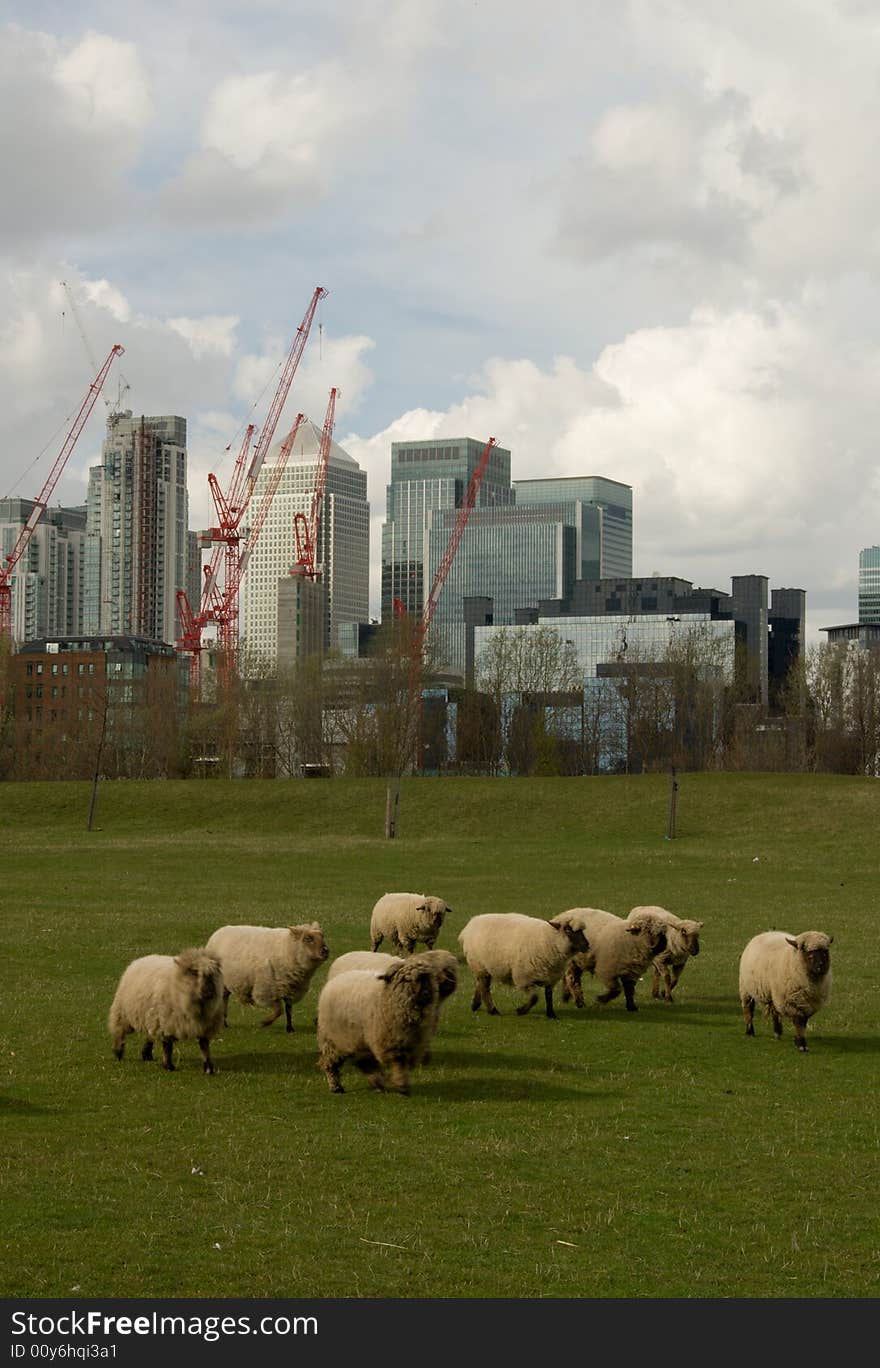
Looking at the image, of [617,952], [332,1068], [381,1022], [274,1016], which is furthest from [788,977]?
[274,1016]

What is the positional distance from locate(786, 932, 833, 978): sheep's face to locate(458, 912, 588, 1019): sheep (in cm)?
338

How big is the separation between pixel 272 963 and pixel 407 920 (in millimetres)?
5741

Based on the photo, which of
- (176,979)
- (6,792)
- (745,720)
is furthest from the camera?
(745,720)

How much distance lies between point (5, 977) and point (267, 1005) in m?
7.07

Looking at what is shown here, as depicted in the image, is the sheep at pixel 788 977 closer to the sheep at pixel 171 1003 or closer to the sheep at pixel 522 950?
the sheep at pixel 522 950

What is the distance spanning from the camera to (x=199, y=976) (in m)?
16.8

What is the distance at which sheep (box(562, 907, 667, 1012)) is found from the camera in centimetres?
2227

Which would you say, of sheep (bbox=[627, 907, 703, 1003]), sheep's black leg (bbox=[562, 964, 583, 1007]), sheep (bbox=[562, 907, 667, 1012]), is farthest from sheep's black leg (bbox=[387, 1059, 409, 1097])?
sheep (bbox=[627, 907, 703, 1003])

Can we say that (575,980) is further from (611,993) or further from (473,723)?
(473,723)

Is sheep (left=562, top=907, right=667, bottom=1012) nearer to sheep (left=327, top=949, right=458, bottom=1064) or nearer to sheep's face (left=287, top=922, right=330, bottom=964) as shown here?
sheep's face (left=287, top=922, right=330, bottom=964)

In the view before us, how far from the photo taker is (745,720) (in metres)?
132

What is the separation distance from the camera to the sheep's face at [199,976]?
16.8m
